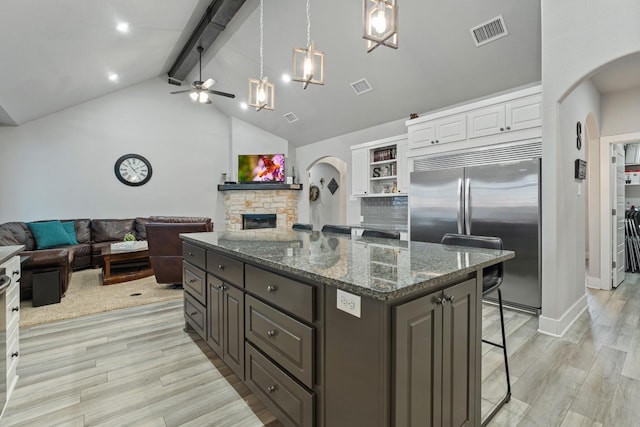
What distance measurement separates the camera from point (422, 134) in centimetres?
400

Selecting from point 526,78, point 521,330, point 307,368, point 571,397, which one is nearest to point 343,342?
point 307,368

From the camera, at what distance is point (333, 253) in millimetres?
1659

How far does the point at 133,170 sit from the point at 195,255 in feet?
17.4

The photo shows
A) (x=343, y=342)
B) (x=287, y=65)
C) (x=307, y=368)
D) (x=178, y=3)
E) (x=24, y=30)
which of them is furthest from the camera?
(x=287, y=65)

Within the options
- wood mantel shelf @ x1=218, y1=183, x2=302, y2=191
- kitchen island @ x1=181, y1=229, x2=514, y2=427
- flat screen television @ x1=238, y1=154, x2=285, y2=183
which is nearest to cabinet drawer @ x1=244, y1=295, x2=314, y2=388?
kitchen island @ x1=181, y1=229, x2=514, y2=427

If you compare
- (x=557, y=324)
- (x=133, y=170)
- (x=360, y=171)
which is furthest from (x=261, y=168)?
(x=557, y=324)

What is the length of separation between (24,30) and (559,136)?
548cm

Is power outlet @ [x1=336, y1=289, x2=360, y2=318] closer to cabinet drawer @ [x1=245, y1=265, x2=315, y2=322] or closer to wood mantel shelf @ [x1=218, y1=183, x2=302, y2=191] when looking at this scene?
cabinet drawer @ [x1=245, y1=265, x2=315, y2=322]

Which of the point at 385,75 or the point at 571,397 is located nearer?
the point at 571,397

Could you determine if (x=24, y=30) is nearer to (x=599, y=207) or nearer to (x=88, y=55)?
(x=88, y=55)

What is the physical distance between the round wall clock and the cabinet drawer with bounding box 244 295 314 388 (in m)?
6.17

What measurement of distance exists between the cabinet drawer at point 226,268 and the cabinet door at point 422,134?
304 cm

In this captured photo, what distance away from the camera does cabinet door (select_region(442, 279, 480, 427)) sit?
1.23 m

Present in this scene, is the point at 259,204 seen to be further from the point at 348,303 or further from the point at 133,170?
the point at 348,303
